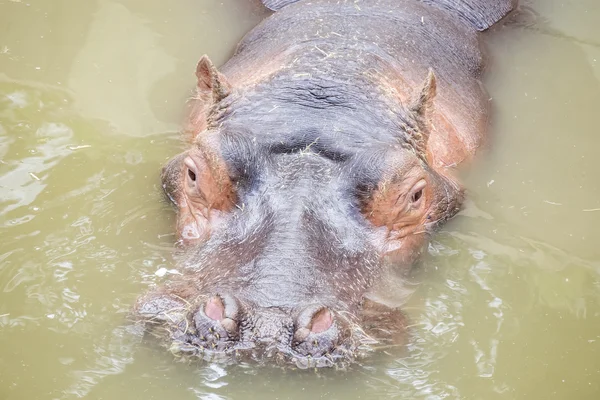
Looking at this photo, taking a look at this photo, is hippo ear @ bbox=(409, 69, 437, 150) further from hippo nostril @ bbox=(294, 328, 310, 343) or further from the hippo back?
hippo nostril @ bbox=(294, 328, 310, 343)

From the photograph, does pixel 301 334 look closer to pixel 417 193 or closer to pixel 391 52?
pixel 417 193

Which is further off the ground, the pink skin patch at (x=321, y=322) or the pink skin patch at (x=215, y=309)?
the pink skin patch at (x=215, y=309)

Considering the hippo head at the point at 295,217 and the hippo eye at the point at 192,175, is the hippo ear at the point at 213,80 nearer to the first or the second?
the hippo head at the point at 295,217

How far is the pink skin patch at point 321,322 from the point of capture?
11.8 feet

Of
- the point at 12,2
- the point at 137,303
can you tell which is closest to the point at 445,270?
the point at 137,303

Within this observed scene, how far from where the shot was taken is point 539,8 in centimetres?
766

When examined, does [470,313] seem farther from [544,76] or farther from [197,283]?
[544,76]

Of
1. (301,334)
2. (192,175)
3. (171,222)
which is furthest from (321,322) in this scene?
(171,222)

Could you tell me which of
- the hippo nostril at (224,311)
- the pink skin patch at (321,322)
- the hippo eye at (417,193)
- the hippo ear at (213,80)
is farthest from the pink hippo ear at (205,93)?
the pink skin patch at (321,322)

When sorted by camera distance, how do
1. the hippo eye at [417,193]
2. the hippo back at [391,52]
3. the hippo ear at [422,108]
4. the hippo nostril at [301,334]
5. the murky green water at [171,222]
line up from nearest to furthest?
the hippo nostril at [301,334] < the murky green water at [171,222] < the hippo eye at [417,193] < the hippo ear at [422,108] < the hippo back at [391,52]

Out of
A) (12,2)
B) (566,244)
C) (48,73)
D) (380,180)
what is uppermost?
(12,2)

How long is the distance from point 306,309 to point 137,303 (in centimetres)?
94

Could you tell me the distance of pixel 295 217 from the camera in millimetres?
4117

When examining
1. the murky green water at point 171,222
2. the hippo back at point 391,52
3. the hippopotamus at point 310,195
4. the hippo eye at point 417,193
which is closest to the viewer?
the hippopotamus at point 310,195
